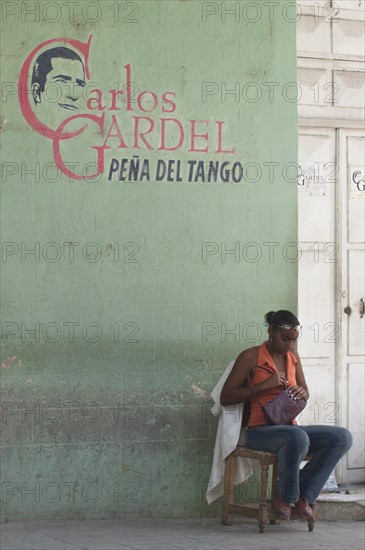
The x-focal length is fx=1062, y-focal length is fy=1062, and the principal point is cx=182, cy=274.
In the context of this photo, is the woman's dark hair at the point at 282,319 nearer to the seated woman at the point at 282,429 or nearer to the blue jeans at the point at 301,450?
the seated woman at the point at 282,429

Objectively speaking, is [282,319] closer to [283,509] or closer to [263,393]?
[263,393]

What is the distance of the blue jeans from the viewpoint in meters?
6.60

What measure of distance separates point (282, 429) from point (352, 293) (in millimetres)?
1570

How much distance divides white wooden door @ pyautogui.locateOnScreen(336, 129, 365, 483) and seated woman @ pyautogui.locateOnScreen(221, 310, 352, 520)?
0.98 m

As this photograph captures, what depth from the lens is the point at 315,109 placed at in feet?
25.2

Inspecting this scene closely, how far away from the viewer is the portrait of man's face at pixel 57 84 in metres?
6.92

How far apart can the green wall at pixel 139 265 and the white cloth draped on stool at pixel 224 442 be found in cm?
23

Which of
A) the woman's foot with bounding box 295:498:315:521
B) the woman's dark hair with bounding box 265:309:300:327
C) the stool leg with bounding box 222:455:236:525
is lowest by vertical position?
the woman's foot with bounding box 295:498:315:521

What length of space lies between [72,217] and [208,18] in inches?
65.3

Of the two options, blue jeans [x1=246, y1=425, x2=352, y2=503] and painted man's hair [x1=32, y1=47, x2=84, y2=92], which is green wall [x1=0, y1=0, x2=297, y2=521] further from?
blue jeans [x1=246, y1=425, x2=352, y2=503]

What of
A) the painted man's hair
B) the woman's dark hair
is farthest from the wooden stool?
the painted man's hair

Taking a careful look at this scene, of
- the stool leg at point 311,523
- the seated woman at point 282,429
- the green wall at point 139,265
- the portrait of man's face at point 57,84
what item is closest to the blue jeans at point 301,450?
the seated woman at point 282,429

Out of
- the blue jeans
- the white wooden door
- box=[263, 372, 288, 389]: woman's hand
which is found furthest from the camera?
the white wooden door

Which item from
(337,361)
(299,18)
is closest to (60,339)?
(337,361)
